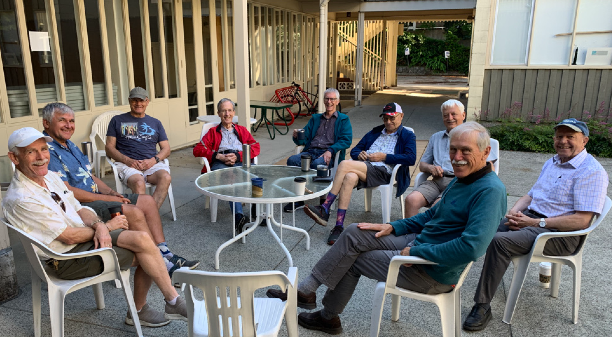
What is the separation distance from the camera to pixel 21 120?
420 cm

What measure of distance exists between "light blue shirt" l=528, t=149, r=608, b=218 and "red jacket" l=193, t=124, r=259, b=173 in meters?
2.38

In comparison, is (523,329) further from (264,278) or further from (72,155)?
(72,155)

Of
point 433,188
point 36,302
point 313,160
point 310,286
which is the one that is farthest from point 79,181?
point 433,188

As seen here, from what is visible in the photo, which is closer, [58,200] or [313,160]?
[58,200]

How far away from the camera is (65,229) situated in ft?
6.50

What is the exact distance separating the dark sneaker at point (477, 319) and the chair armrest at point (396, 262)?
24.1 inches

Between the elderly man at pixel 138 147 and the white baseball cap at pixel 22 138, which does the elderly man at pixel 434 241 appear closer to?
the white baseball cap at pixel 22 138

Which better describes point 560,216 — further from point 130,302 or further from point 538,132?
point 538,132

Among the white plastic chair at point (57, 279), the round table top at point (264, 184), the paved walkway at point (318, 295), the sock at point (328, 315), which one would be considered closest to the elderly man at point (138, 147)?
the paved walkway at point (318, 295)

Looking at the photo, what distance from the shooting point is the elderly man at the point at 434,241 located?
175 centimetres

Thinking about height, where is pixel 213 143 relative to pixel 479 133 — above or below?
below

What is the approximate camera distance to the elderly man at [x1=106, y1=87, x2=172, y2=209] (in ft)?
11.6

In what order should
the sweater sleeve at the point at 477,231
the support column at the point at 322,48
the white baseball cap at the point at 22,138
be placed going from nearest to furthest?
the sweater sleeve at the point at 477,231, the white baseball cap at the point at 22,138, the support column at the point at 322,48

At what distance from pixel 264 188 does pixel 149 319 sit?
1.12m
